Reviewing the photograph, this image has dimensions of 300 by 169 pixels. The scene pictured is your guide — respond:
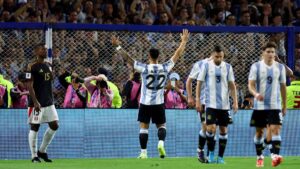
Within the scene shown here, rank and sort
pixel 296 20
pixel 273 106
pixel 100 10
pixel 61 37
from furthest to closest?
1. pixel 296 20
2. pixel 100 10
3. pixel 61 37
4. pixel 273 106

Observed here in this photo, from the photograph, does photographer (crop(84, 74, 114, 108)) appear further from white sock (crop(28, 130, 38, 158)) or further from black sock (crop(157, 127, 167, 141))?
white sock (crop(28, 130, 38, 158))

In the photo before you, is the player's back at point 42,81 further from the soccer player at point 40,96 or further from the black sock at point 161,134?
the black sock at point 161,134

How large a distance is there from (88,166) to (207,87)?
8.62ft

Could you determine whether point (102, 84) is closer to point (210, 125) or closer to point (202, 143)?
point (202, 143)

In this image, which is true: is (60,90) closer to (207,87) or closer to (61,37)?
(61,37)

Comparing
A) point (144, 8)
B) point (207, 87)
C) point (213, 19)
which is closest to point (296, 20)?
point (213, 19)

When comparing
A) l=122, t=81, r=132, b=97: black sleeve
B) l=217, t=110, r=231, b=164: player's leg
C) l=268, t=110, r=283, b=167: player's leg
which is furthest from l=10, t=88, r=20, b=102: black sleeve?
l=268, t=110, r=283, b=167: player's leg

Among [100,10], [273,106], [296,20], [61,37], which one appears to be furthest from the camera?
[296,20]

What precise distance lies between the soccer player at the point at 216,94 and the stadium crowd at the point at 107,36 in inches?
179

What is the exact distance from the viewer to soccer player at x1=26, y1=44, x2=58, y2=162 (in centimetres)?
2062

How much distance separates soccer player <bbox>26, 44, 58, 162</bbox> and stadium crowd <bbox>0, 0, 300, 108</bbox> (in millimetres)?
2745

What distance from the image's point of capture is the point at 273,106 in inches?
742

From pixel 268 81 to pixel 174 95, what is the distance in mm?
6128

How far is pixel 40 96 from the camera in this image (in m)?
20.9
